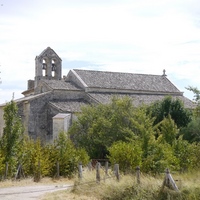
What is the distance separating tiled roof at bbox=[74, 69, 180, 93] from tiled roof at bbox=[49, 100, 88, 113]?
11.3ft

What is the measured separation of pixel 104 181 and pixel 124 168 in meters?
4.79

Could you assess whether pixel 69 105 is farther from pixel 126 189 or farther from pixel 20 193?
pixel 126 189

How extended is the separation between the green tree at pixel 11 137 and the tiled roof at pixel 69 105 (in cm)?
1705

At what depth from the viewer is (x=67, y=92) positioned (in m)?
49.7

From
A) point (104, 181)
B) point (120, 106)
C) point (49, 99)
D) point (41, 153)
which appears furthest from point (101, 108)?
point (104, 181)

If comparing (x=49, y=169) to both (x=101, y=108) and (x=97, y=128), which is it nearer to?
(x=97, y=128)

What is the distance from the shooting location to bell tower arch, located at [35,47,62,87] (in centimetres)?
5206

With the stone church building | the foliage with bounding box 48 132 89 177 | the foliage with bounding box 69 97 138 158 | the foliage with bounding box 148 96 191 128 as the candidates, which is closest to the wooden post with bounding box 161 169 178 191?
the foliage with bounding box 48 132 89 177

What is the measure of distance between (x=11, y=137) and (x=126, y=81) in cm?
2993

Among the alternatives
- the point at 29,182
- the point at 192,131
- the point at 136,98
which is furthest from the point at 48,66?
the point at 29,182

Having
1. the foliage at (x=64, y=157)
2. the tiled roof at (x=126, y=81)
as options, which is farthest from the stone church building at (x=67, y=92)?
the foliage at (x=64, y=157)

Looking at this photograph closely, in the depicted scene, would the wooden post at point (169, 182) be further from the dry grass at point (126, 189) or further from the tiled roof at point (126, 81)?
the tiled roof at point (126, 81)

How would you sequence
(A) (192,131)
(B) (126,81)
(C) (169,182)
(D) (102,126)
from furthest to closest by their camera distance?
(B) (126,81) → (A) (192,131) → (D) (102,126) → (C) (169,182)

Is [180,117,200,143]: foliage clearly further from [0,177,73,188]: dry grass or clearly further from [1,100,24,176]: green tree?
[1,100,24,176]: green tree
